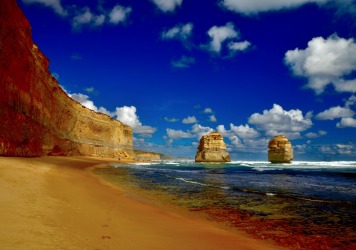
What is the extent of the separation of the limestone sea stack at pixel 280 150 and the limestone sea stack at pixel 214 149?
20.2 m

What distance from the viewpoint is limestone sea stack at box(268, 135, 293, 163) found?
95.8 metres

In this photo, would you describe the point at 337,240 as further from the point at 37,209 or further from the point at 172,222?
the point at 37,209

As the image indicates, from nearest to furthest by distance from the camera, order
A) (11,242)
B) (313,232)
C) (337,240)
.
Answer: (11,242), (337,240), (313,232)

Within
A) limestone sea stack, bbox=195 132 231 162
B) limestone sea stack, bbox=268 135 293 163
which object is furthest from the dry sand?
limestone sea stack, bbox=195 132 231 162

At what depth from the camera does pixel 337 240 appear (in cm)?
746

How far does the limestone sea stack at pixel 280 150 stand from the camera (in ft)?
314

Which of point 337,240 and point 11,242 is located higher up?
point 11,242

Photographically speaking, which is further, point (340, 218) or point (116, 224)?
point (340, 218)

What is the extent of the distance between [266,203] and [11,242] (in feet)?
37.0

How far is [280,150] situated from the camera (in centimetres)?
9688

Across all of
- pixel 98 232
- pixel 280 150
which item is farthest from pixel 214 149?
pixel 98 232

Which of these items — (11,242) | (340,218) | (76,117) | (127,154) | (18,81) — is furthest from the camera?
(127,154)

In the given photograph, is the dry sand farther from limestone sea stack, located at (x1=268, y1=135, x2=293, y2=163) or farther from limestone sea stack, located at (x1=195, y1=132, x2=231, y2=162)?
limestone sea stack, located at (x1=195, y1=132, x2=231, y2=162)

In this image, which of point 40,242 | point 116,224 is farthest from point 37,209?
point 40,242
